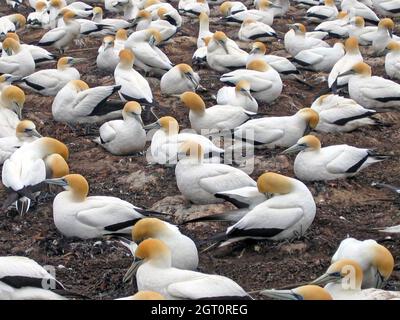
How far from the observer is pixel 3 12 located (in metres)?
19.5

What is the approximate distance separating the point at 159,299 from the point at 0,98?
6.28m

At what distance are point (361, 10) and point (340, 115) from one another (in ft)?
20.0

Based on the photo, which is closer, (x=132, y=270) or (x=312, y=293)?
(x=312, y=293)

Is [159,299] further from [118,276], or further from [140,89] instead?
[140,89]

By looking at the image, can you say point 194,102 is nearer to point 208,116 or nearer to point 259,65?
point 208,116

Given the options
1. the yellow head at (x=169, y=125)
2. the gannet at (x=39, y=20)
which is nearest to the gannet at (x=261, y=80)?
the yellow head at (x=169, y=125)

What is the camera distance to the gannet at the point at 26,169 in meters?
9.24

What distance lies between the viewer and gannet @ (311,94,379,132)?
453 inches

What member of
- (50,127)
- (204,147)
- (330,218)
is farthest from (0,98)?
(330,218)

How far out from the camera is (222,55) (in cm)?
1404

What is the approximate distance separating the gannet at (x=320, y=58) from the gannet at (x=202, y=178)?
547 centimetres

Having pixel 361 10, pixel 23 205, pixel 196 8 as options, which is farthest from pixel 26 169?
pixel 361 10

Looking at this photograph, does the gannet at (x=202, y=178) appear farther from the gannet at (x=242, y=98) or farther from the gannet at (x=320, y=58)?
the gannet at (x=320, y=58)

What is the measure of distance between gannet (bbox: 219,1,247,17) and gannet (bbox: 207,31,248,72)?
366 centimetres
